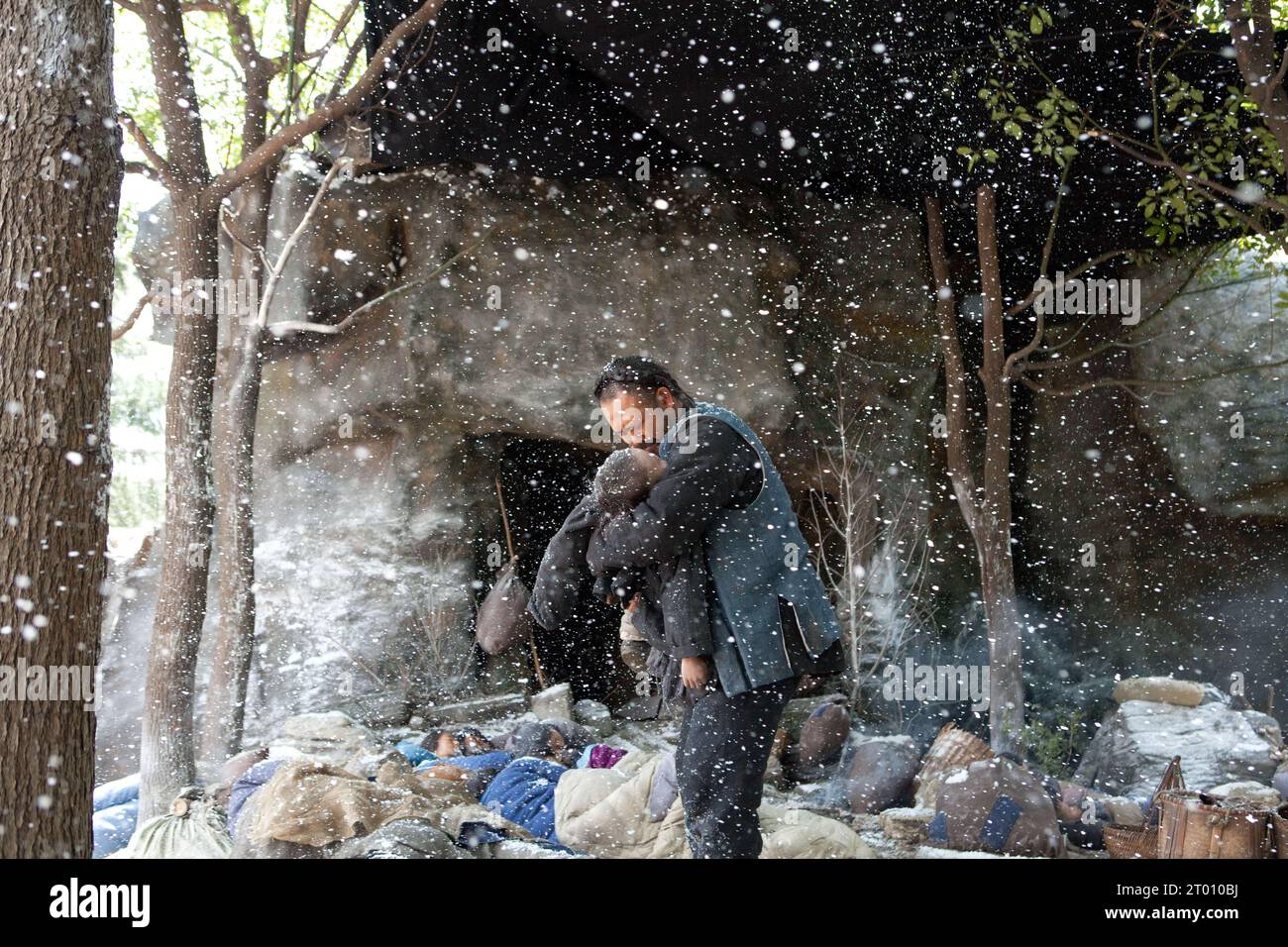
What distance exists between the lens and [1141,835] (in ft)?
10.1

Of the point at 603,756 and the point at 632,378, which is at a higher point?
the point at 632,378

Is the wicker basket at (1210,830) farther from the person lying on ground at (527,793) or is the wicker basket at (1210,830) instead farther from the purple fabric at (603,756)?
the purple fabric at (603,756)

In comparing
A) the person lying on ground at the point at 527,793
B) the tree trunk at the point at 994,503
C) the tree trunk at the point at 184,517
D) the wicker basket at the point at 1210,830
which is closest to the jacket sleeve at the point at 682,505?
the person lying on ground at the point at 527,793

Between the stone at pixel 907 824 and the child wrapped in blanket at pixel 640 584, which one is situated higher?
the child wrapped in blanket at pixel 640 584

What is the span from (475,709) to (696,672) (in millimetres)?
3038

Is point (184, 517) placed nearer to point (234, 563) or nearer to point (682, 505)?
point (234, 563)

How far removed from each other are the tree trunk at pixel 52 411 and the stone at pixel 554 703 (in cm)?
292

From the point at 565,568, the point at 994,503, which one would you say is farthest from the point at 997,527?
the point at 565,568

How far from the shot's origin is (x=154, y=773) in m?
3.69

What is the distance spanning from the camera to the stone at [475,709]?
4789 millimetres

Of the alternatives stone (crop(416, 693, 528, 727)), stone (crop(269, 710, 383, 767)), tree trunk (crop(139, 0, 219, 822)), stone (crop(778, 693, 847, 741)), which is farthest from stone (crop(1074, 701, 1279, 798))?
tree trunk (crop(139, 0, 219, 822))
